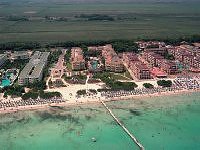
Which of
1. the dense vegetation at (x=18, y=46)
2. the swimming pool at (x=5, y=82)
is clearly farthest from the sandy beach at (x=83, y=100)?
the dense vegetation at (x=18, y=46)

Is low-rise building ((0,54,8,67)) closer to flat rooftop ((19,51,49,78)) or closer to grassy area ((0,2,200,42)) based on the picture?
flat rooftop ((19,51,49,78))

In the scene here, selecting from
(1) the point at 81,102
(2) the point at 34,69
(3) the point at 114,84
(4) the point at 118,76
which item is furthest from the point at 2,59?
(1) the point at 81,102

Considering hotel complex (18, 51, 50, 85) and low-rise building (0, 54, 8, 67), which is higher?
hotel complex (18, 51, 50, 85)

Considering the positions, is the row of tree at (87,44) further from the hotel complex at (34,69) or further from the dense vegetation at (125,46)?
the hotel complex at (34,69)

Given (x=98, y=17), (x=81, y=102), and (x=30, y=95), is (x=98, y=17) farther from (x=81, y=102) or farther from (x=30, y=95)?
(x=81, y=102)

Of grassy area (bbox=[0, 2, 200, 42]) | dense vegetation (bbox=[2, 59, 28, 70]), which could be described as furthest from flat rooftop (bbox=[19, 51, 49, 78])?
grassy area (bbox=[0, 2, 200, 42])

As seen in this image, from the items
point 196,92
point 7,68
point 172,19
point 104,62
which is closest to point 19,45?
point 7,68
